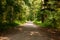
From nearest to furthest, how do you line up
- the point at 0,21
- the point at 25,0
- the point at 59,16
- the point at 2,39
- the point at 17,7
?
the point at 2,39, the point at 59,16, the point at 0,21, the point at 17,7, the point at 25,0

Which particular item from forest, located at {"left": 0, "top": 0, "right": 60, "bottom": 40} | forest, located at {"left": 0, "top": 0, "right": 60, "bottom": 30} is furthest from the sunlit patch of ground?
forest, located at {"left": 0, "top": 0, "right": 60, "bottom": 30}

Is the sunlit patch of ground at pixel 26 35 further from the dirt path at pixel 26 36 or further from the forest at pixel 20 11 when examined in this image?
the forest at pixel 20 11

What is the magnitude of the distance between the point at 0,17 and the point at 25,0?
60.2 feet

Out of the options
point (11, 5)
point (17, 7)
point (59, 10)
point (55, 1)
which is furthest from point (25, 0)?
point (59, 10)

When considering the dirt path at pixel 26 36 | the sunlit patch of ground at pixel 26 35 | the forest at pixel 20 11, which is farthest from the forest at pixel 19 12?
the dirt path at pixel 26 36

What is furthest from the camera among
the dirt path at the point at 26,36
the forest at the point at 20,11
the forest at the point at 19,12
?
the forest at the point at 19,12

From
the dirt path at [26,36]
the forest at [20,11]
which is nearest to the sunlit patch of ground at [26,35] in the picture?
the dirt path at [26,36]

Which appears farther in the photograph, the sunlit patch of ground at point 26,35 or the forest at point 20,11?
the forest at point 20,11

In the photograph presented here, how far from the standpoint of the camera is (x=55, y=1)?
15758 millimetres

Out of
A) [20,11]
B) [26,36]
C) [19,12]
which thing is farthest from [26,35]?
[20,11]

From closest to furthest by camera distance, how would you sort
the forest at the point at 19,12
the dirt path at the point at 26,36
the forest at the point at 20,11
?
the dirt path at the point at 26,36, the forest at the point at 20,11, the forest at the point at 19,12

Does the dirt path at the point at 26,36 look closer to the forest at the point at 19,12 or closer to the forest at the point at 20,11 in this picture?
the forest at the point at 19,12

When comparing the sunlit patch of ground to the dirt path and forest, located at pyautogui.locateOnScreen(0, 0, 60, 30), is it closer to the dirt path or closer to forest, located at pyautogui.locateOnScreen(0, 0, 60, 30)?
the dirt path

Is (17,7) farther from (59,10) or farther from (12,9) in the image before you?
(59,10)
